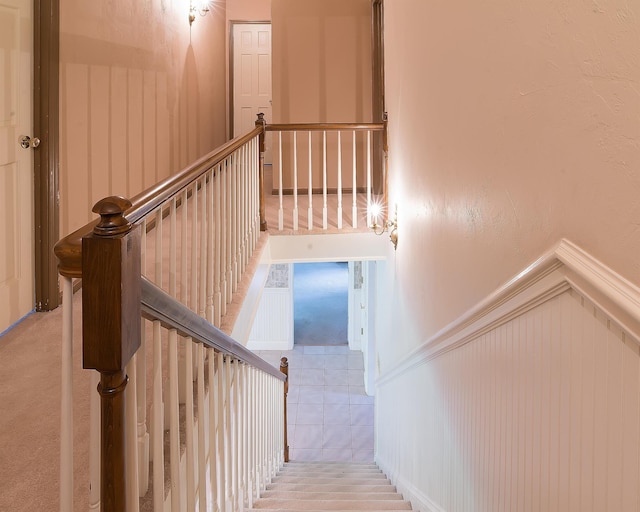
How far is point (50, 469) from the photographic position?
2.09m

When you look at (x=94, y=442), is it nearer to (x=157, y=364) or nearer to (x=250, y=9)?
(x=157, y=364)

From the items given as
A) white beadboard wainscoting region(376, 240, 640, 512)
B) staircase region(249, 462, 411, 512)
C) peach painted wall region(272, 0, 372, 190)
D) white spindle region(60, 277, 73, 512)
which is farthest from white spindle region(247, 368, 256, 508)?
peach painted wall region(272, 0, 372, 190)

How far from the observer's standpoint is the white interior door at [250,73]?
921 cm

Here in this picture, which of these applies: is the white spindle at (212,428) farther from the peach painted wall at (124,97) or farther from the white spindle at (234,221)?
the peach painted wall at (124,97)

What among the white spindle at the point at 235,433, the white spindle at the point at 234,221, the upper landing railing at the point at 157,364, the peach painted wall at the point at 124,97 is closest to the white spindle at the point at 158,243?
the upper landing railing at the point at 157,364

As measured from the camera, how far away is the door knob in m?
3.28

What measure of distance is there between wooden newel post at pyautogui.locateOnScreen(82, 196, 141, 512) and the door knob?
2298mm

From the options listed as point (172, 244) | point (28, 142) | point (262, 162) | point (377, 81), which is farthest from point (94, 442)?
point (377, 81)

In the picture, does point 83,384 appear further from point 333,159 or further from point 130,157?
point 333,159

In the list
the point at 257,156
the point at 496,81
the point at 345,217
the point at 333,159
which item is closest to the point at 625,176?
the point at 496,81

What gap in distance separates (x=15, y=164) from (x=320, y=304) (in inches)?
357

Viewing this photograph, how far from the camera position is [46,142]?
341cm

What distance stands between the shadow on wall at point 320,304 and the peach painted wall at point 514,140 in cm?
651

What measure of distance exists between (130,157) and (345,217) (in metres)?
1.94
